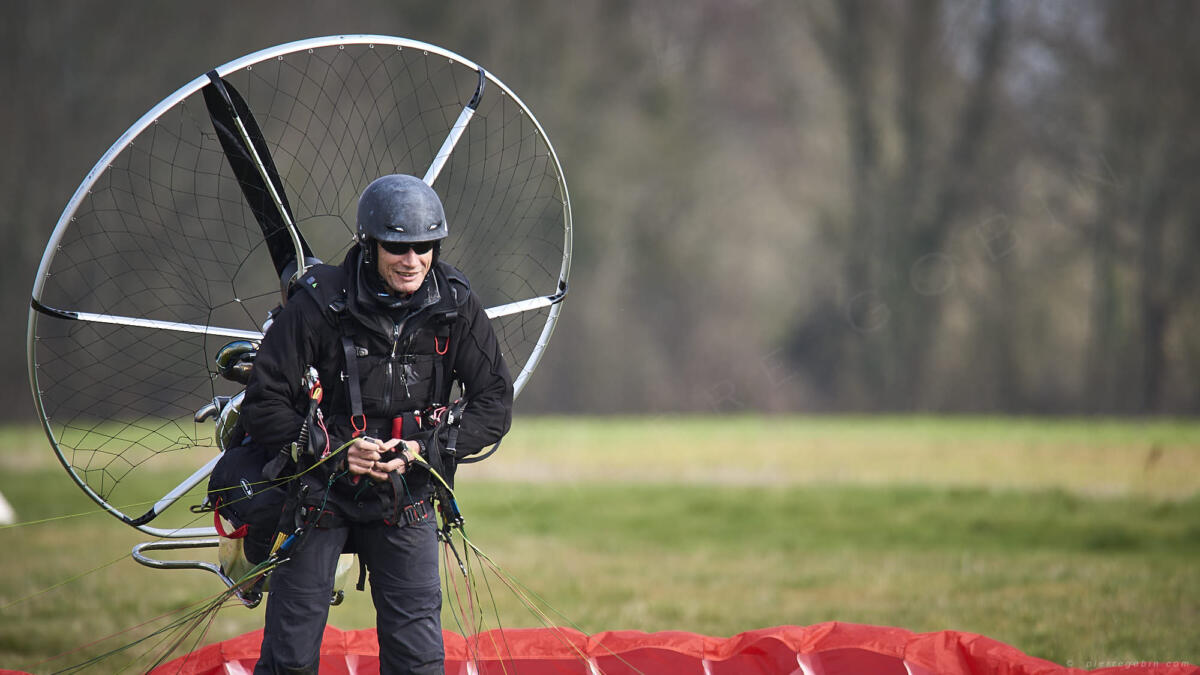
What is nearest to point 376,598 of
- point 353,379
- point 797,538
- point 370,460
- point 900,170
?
point 370,460

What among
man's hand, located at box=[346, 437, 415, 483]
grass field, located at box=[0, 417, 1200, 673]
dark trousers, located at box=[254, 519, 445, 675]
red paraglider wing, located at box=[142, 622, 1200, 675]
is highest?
man's hand, located at box=[346, 437, 415, 483]

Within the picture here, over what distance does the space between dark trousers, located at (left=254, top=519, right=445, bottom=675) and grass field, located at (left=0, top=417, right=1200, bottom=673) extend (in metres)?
2.07

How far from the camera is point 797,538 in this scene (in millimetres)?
10102

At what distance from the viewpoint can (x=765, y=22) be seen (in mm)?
21000

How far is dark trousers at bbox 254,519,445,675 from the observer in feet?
12.3

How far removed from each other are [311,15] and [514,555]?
12864mm

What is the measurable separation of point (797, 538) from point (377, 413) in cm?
692

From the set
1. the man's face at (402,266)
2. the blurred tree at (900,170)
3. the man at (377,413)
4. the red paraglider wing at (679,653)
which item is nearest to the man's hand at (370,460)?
the man at (377,413)

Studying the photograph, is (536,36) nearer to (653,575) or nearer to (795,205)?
(795,205)

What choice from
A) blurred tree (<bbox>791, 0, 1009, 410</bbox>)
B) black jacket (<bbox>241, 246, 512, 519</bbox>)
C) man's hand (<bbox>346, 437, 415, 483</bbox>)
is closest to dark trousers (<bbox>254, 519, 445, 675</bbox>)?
black jacket (<bbox>241, 246, 512, 519</bbox>)

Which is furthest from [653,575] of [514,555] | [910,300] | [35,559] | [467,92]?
[910,300]

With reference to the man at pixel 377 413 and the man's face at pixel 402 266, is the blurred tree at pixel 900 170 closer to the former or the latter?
the man at pixel 377 413

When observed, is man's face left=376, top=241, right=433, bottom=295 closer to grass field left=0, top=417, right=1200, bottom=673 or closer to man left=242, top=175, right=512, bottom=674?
man left=242, top=175, right=512, bottom=674

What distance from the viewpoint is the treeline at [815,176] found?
17078 mm
